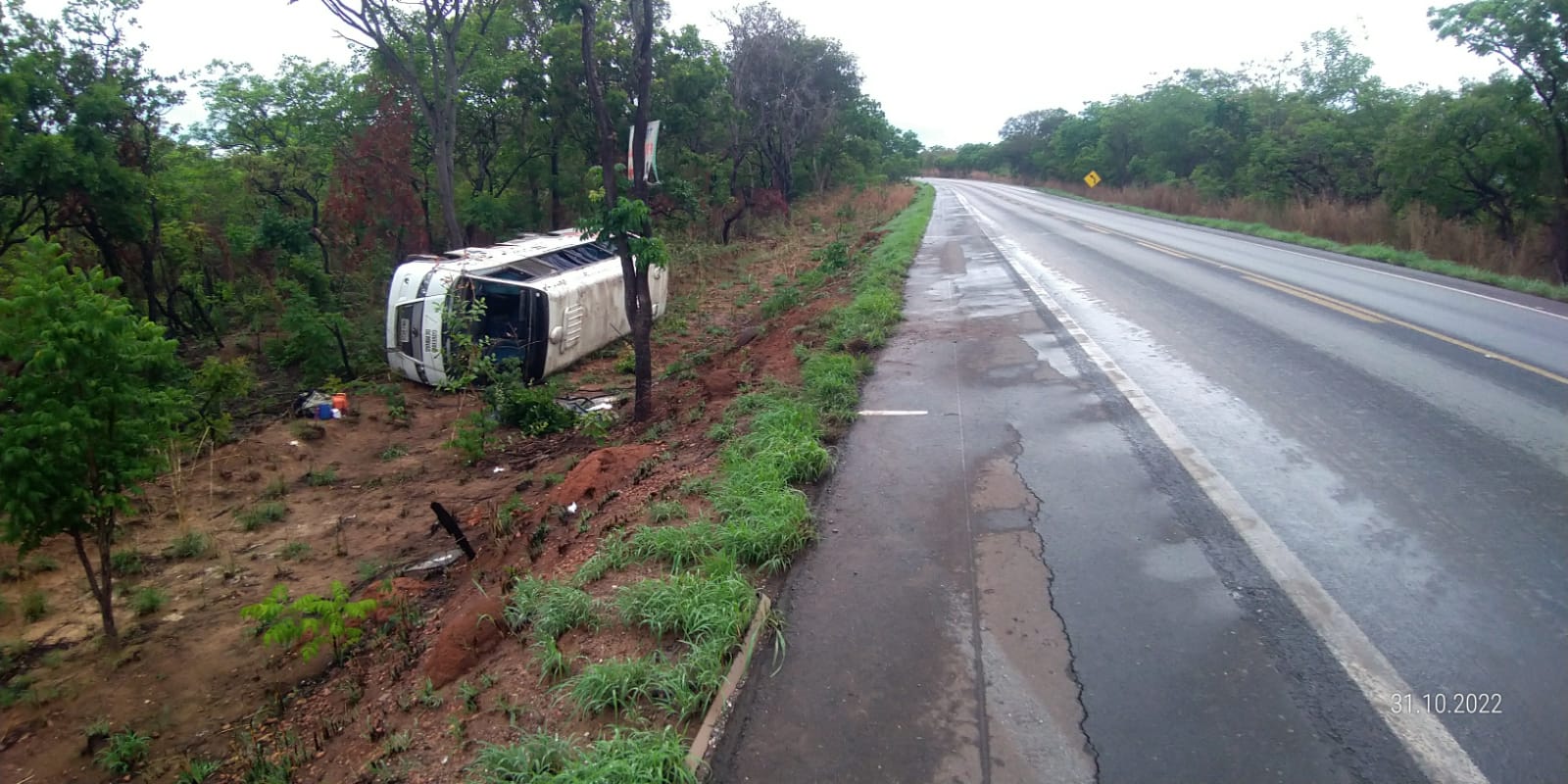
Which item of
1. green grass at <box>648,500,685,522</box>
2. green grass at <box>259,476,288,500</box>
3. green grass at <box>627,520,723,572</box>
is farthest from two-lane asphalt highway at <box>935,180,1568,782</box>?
green grass at <box>259,476,288,500</box>

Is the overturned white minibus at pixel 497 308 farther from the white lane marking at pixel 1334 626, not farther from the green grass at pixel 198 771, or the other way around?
the white lane marking at pixel 1334 626

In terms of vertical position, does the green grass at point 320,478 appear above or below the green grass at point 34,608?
above

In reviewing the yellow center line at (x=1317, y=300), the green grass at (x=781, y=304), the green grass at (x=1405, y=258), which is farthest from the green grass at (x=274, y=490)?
the green grass at (x=1405, y=258)

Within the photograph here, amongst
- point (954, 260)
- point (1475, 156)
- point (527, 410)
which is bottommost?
point (527, 410)

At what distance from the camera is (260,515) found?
952 cm

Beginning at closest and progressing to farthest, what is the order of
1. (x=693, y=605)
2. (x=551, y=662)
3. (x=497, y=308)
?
1. (x=551, y=662)
2. (x=693, y=605)
3. (x=497, y=308)

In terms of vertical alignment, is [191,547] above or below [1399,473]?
below


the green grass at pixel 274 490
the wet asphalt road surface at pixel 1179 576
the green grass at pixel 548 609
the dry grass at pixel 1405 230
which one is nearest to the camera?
the wet asphalt road surface at pixel 1179 576

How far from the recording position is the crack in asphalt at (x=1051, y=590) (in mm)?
3685

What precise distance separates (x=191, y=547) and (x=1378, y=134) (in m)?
36.8

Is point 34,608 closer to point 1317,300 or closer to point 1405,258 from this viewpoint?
point 1317,300

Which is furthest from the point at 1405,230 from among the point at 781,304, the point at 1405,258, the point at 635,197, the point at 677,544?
the point at 677,544
